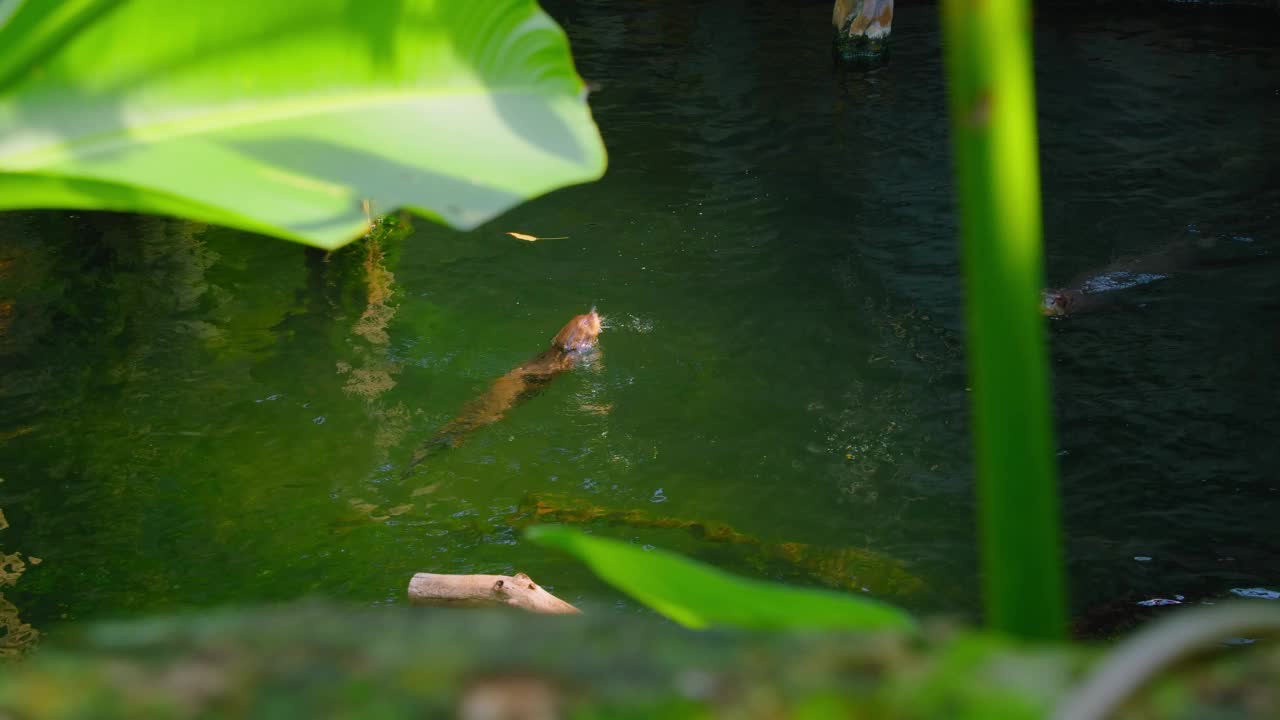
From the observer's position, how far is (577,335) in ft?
17.0

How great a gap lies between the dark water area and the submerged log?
4.95 feet

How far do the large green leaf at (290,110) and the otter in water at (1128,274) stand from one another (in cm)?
527

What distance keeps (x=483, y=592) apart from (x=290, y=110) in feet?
8.28

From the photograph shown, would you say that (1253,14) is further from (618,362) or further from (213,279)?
(213,279)

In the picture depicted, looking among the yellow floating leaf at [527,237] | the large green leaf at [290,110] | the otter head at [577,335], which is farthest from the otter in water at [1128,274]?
the large green leaf at [290,110]

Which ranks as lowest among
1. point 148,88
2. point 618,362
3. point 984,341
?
point 618,362

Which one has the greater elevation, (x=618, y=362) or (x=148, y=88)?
(x=148, y=88)

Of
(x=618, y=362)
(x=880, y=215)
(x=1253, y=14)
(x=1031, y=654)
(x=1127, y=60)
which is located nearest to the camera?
(x=1031, y=654)

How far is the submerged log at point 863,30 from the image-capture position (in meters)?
9.16

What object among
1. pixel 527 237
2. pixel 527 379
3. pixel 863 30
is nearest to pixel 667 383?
pixel 527 379

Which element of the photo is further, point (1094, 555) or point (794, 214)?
point (794, 214)

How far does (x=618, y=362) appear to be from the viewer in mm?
5320

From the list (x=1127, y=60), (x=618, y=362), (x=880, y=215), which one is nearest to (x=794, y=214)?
(x=880, y=215)

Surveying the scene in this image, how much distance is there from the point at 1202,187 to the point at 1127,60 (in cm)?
311
